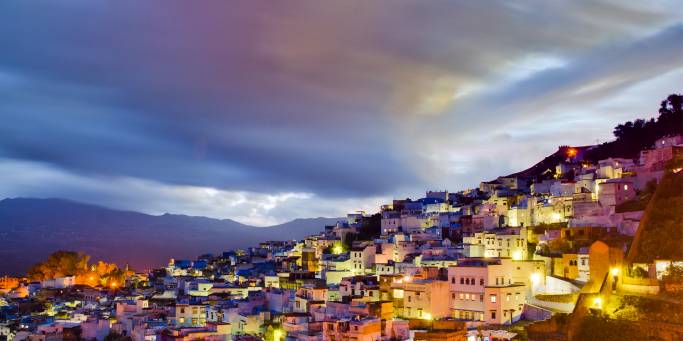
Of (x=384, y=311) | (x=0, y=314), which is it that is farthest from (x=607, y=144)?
(x=0, y=314)

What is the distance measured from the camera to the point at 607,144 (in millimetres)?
46281

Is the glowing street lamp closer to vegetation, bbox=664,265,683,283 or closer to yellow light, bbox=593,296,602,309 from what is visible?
yellow light, bbox=593,296,602,309

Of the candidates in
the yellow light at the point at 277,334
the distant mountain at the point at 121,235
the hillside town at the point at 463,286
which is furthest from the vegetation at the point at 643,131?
the distant mountain at the point at 121,235

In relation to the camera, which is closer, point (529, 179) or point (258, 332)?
point (258, 332)

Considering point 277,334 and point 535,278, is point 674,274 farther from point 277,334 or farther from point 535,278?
point 277,334

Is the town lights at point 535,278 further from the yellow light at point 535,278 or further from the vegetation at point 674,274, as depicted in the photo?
the vegetation at point 674,274

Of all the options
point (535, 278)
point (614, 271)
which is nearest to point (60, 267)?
point (535, 278)

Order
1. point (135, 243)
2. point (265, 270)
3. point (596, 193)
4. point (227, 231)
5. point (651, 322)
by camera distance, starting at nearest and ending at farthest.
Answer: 1. point (651, 322)
2. point (596, 193)
3. point (265, 270)
4. point (135, 243)
5. point (227, 231)

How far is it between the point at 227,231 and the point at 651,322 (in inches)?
6103

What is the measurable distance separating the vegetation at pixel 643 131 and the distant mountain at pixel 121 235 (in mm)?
65445

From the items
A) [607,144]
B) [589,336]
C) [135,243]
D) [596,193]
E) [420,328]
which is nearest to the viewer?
[589,336]

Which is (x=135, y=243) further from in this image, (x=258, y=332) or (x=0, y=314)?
(x=258, y=332)

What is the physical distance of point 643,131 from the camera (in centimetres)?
4266

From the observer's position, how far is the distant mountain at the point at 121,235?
111 metres
